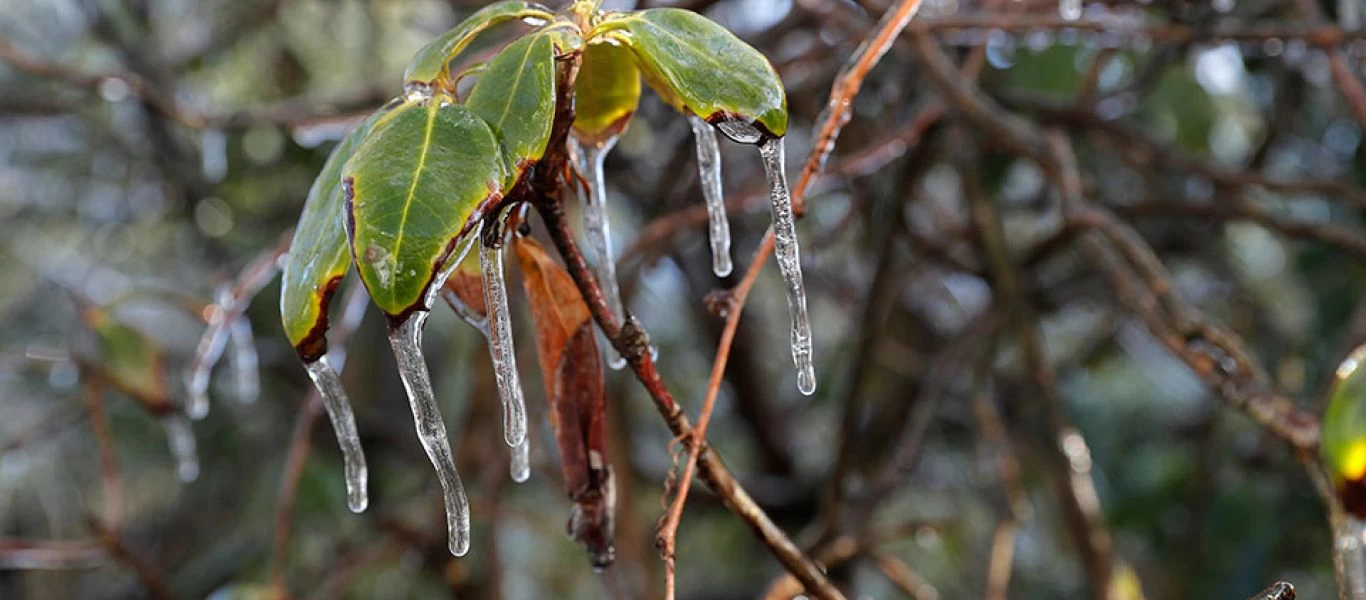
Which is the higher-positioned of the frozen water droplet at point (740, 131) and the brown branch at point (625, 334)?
the frozen water droplet at point (740, 131)

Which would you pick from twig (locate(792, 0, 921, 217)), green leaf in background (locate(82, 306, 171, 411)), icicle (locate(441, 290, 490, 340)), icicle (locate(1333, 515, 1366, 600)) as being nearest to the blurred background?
green leaf in background (locate(82, 306, 171, 411))

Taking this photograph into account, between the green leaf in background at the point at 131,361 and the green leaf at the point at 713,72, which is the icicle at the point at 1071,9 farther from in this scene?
the green leaf in background at the point at 131,361

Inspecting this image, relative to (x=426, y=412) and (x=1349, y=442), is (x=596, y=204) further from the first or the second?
(x=1349, y=442)

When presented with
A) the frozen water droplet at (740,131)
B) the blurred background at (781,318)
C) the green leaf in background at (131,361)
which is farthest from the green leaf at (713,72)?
the green leaf in background at (131,361)

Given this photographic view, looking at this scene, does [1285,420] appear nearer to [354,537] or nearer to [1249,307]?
[1249,307]

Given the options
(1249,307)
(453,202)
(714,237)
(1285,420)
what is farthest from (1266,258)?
(453,202)

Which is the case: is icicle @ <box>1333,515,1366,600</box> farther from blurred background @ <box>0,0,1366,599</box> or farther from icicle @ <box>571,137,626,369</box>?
icicle @ <box>571,137,626,369</box>

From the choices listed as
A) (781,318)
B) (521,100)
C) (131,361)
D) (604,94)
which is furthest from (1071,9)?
(781,318)
